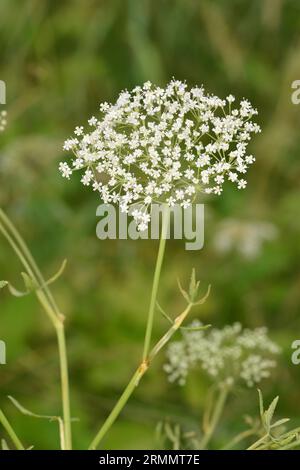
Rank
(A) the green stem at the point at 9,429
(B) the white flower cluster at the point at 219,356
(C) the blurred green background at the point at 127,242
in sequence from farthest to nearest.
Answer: (C) the blurred green background at the point at 127,242 → (B) the white flower cluster at the point at 219,356 → (A) the green stem at the point at 9,429

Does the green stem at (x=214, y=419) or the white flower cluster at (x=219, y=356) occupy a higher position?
the white flower cluster at (x=219, y=356)

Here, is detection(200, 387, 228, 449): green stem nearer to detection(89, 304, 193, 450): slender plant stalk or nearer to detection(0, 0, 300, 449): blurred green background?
detection(89, 304, 193, 450): slender plant stalk

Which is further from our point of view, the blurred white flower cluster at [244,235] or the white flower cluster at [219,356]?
the blurred white flower cluster at [244,235]

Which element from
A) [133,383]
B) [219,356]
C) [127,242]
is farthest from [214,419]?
[127,242]

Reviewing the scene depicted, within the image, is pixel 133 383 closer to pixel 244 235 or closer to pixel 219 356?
pixel 219 356

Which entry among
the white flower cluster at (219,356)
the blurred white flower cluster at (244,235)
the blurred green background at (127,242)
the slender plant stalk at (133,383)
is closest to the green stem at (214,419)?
the white flower cluster at (219,356)

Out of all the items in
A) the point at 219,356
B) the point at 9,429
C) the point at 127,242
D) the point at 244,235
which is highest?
the point at 127,242

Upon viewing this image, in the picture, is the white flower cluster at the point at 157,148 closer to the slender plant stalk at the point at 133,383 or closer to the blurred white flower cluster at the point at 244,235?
the slender plant stalk at the point at 133,383
